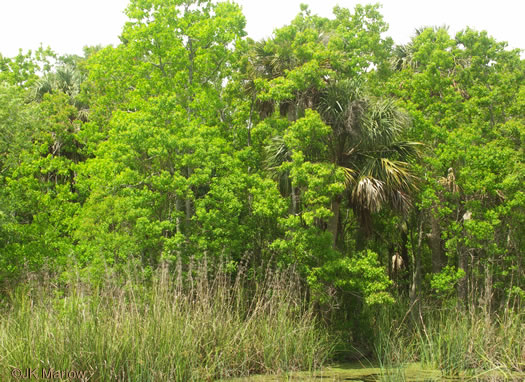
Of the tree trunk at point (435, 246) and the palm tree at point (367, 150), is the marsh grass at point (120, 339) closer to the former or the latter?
the palm tree at point (367, 150)

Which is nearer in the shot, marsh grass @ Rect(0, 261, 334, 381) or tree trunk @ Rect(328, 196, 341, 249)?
marsh grass @ Rect(0, 261, 334, 381)

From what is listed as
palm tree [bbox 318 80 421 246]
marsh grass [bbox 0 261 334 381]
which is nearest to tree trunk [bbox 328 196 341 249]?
palm tree [bbox 318 80 421 246]

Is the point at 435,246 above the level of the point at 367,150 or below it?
below

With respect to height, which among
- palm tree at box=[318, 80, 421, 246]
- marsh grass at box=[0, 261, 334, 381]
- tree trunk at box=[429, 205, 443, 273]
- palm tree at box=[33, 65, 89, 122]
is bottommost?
marsh grass at box=[0, 261, 334, 381]

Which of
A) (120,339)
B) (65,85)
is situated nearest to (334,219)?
(120,339)

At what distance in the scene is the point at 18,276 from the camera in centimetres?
1744

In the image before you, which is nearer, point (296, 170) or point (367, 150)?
point (296, 170)

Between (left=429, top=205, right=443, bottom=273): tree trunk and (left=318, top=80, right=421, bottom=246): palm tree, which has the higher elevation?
(left=318, top=80, right=421, bottom=246): palm tree

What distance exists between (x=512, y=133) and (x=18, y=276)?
16.0m

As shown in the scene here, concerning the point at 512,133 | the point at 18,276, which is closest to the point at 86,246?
the point at 18,276

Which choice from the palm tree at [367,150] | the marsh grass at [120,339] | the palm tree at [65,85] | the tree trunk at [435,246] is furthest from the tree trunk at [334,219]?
the palm tree at [65,85]

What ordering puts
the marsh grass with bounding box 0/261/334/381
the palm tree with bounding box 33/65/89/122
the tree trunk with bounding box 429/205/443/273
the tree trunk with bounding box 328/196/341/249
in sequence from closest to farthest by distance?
the marsh grass with bounding box 0/261/334/381 < the tree trunk with bounding box 328/196/341/249 < the tree trunk with bounding box 429/205/443/273 < the palm tree with bounding box 33/65/89/122

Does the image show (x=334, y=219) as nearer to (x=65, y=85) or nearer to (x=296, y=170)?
(x=296, y=170)

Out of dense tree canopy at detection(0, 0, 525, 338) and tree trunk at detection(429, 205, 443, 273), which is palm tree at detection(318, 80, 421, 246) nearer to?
dense tree canopy at detection(0, 0, 525, 338)
